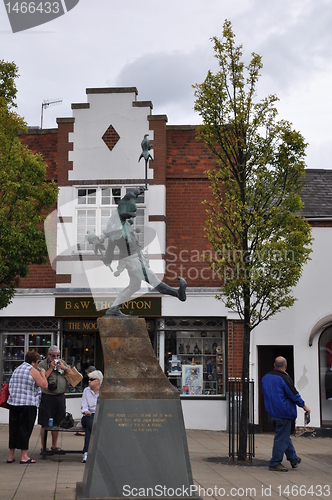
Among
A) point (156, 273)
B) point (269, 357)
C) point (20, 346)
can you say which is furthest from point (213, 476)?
point (20, 346)

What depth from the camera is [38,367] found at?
1076 centimetres

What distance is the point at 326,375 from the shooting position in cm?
1577

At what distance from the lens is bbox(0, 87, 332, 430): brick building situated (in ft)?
52.5

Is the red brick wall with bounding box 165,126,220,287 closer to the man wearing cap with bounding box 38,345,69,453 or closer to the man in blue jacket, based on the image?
the man wearing cap with bounding box 38,345,69,453

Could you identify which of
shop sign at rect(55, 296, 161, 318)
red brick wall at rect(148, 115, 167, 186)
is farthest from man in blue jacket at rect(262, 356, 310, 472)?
red brick wall at rect(148, 115, 167, 186)

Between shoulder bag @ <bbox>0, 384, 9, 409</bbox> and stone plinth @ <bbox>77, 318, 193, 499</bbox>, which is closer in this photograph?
stone plinth @ <bbox>77, 318, 193, 499</bbox>

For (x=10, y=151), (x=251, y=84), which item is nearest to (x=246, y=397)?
(x=251, y=84)

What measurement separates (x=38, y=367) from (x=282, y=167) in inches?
220

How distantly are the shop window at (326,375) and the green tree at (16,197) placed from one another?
740 centimetres

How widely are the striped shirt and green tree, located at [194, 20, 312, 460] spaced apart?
3655 mm

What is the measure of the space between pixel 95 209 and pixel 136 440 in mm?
10529

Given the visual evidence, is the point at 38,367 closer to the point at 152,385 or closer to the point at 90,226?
the point at 152,385

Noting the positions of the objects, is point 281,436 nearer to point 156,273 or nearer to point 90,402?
point 90,402

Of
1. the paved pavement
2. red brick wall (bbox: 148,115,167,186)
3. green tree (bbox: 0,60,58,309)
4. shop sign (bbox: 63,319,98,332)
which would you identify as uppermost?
red brick wall (bbox: 148,115,167,186)
